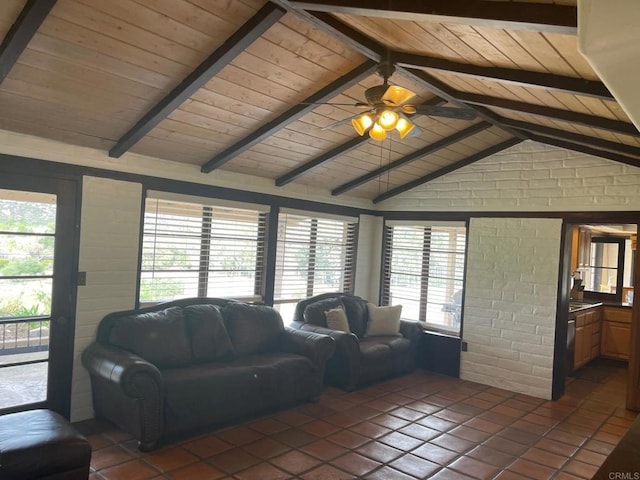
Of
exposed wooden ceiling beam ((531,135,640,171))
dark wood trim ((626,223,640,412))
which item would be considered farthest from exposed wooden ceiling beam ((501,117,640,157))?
dark wood trim ((626,223,640,412))

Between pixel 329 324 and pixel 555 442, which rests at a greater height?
pixel 329 324

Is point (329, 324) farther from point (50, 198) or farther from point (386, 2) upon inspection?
point (386, 2)

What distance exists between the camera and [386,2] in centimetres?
215

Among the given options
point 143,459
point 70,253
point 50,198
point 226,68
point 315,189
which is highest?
point 226,68

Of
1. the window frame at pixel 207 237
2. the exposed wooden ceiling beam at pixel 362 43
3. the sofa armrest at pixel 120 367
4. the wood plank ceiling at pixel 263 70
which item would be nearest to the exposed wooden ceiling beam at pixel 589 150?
the wood plank ceiling at pixel 263 70

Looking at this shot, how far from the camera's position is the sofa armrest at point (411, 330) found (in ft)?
18.9

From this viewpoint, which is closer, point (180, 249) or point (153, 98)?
point (153, 98)

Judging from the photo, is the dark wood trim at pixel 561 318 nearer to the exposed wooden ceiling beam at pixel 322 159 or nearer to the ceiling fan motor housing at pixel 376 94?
the exposed wooden ceiling beam at pixel 322 159

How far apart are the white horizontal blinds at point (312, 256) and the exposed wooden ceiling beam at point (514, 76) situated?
2.78m

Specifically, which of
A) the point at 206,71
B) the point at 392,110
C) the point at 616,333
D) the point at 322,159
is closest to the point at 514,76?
the point at 392,110

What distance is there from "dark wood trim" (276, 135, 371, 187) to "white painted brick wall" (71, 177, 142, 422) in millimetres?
1641

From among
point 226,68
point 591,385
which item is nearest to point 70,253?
point 226,68

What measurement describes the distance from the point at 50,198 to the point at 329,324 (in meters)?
2.96

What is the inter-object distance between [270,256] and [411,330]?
198 centimetres
